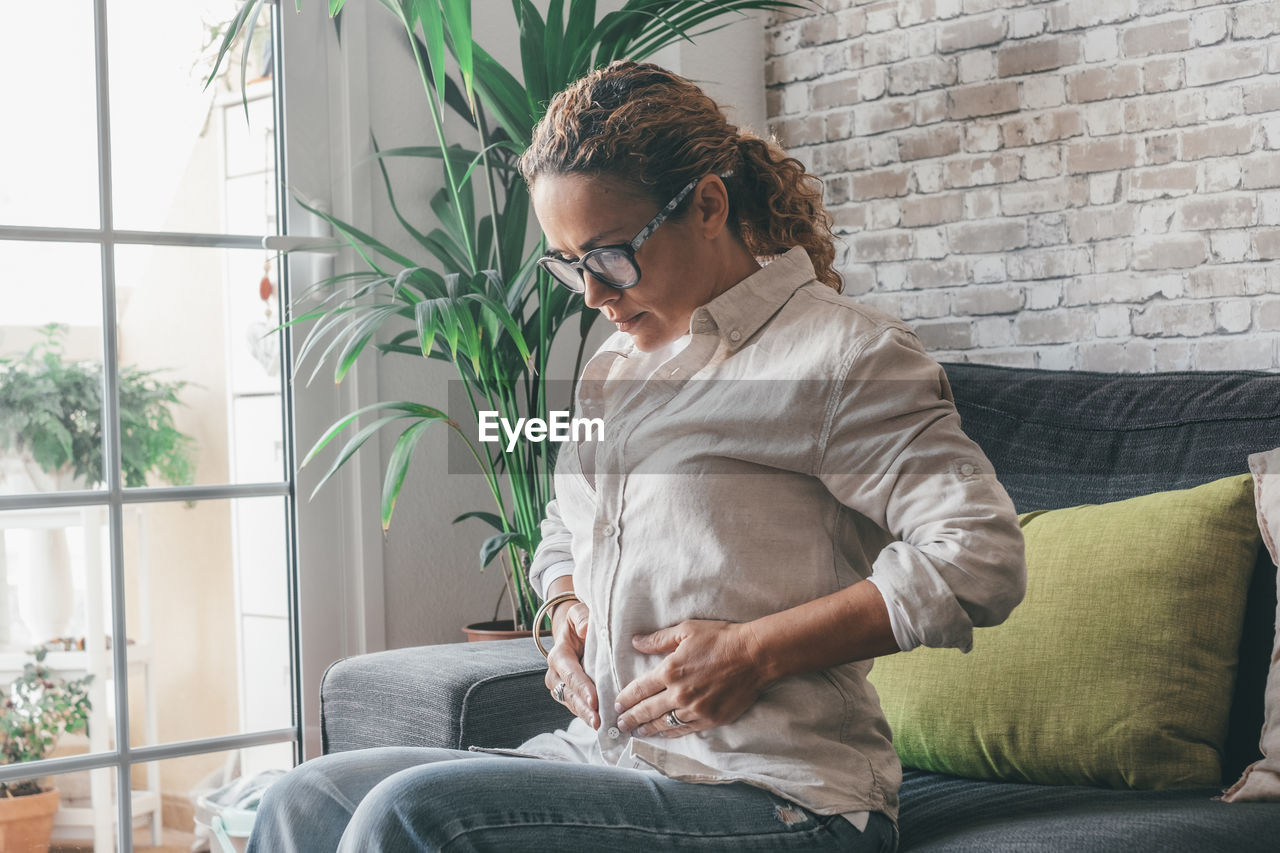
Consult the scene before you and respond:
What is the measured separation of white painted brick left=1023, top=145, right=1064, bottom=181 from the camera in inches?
91.7

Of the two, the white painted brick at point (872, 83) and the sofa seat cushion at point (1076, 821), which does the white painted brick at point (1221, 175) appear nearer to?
the white painted brick at point (872, 83)

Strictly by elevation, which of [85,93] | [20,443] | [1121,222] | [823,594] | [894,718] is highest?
[85,93]

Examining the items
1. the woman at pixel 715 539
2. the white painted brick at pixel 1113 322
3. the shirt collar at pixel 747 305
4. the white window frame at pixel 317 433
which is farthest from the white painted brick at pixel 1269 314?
the white window frame at pixel 317 433

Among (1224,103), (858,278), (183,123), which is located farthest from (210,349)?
(1224,103)

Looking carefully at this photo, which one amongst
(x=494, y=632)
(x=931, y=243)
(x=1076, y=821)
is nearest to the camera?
(x=1076, y=821)

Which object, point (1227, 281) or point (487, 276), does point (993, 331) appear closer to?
point (1227, 281)

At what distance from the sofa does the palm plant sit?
15.6 inches

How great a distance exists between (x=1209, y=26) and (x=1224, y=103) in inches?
5.4

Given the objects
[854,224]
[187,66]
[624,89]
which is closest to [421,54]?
[187,66]

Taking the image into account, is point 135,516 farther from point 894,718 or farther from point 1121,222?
point 1121,222

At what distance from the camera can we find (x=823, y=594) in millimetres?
1150

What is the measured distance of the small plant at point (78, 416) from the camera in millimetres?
2209

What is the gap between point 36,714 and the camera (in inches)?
87.7

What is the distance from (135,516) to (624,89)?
1.51 m
